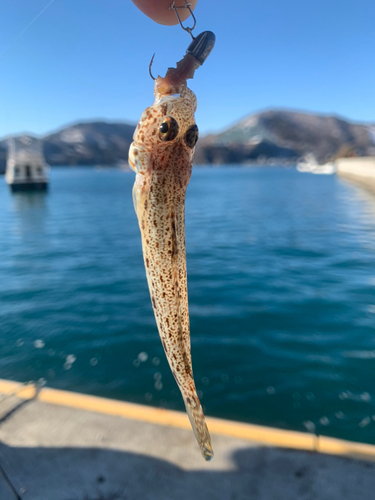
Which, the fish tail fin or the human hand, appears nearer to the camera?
the human hand

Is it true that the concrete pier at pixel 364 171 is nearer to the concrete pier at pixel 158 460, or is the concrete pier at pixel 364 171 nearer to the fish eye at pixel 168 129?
the concrete pier at pixel 158 460

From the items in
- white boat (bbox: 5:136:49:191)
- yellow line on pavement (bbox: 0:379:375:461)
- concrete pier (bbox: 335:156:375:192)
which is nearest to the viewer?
yellow line on pavement (bbox: 0:379:375:461)

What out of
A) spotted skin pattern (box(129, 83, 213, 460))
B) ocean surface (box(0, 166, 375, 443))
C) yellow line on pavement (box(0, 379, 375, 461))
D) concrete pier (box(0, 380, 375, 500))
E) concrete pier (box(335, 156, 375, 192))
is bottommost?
concrete pier (box(335, 156, 375, 192))

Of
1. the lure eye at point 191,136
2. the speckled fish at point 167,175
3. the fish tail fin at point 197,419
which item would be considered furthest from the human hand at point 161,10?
the fish tail fin at point 197,419

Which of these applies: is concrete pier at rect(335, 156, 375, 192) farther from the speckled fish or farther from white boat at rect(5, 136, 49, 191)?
white boat at rect(5, 136, 49, 191)

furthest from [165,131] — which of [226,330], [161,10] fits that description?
[226,330]

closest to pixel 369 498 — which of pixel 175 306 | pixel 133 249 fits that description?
pixel 175 306

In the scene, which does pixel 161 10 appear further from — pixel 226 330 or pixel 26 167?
pixel 26 167

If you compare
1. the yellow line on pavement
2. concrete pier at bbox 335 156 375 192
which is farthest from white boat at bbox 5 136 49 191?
the yellow line on pavement
